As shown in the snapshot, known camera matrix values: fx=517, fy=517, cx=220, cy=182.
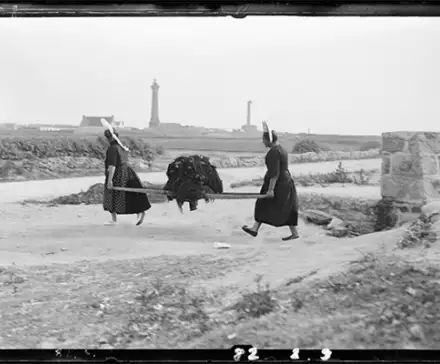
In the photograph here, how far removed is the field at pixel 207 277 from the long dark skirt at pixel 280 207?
39 millimetres

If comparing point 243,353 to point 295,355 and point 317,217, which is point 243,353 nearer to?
point 295,355

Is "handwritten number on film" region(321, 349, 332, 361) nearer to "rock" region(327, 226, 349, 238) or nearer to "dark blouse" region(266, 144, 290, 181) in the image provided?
"rock" region(327, 226, 349, 238)

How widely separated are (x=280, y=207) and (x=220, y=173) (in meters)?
0.32

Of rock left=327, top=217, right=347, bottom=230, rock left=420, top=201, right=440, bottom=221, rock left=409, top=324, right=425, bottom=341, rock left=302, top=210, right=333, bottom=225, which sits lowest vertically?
rock left=409, top=324, right=425, bottom=341

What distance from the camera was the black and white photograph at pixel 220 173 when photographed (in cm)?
229

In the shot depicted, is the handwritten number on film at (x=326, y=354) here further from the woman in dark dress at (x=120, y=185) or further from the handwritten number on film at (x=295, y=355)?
the woman in dark dress at (x=120, y=185)

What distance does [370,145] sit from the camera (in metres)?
2.42

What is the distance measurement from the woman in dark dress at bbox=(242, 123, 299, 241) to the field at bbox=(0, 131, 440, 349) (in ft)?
0.12

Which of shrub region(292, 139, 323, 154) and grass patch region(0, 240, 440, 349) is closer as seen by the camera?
grass patch region(0, 240, 440, 349)

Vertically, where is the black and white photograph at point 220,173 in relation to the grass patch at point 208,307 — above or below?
above

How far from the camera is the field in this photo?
2250mm

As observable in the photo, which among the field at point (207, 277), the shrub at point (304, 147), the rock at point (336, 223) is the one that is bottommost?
the field at point (207, 277)

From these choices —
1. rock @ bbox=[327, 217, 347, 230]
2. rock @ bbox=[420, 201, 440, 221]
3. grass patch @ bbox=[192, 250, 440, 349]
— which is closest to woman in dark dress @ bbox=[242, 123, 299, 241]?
rock @ bbox=[327, 217, 347, 230]

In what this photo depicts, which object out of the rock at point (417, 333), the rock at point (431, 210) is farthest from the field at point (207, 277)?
the rock at point (431, 210)
